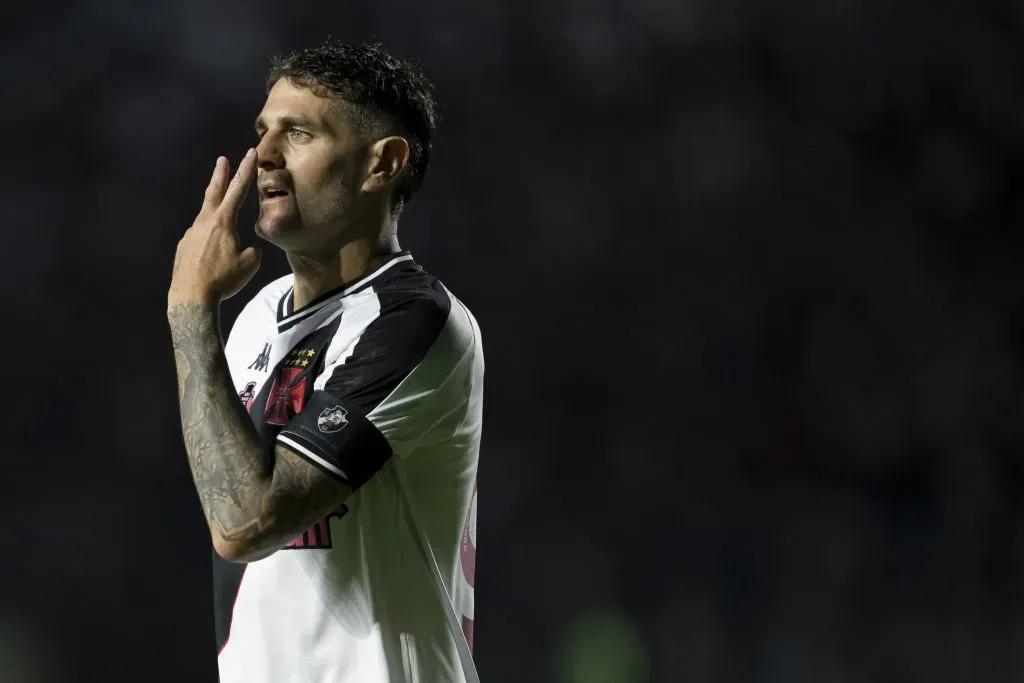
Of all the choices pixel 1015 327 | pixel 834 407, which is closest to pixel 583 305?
pixel 834 407

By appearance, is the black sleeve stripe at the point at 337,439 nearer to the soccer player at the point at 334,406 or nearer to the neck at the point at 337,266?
the soccer player at the point at 334,406

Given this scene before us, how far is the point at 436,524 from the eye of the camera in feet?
5.77

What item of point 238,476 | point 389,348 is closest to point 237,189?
point 389,348

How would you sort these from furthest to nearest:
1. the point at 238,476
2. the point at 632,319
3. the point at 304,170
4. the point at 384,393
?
the point at 632,319
the point at 304,170
the point at 384,393
the point at 238,476

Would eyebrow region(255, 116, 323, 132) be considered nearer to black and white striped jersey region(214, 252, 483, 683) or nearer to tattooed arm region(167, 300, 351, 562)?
black and white striped jersey region(214, 252, 483, 683)

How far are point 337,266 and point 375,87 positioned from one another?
0.85ft

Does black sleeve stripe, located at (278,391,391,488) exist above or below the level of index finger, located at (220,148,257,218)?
below

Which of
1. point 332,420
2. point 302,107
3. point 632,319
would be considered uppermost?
point 302,107

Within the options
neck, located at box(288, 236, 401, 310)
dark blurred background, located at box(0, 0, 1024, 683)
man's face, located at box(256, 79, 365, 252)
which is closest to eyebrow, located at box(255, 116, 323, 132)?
man's face, located at box(256, 79, 365, 252)

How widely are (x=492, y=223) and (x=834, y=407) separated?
4.34 feet

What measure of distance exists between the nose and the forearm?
0.29 metres

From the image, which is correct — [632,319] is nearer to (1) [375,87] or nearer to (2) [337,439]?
Result: (1) [375,87]

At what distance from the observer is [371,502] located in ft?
5.47

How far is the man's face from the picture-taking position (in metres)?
1.75
